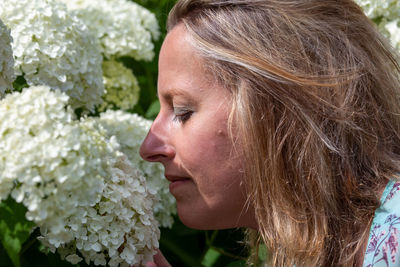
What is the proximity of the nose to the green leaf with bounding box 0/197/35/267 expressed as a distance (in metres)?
0.50

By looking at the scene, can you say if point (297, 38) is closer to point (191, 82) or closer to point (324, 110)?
point (324, 110)

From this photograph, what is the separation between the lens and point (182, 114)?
170cm

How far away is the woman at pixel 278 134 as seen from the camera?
165 centimetres

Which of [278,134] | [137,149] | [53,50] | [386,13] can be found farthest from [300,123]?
[386,13]

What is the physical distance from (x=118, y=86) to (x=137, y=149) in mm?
404

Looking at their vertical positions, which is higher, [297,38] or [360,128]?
[297,38]

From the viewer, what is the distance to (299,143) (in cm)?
170

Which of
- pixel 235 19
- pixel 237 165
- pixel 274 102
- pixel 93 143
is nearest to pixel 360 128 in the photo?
pixel 274 102

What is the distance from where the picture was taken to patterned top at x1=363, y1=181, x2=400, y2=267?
62.1 inches

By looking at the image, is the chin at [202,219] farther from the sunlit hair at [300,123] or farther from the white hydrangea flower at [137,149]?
the white hydrangea flower at [137,149]

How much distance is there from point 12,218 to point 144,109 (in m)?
1.55

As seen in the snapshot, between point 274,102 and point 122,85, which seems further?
point 122,85

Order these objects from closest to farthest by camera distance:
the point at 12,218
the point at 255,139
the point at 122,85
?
the point at 12,218 < the point at 255,139 < the point at 122,85

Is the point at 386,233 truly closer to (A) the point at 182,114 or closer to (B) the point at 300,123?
(B) the point at 300,123
